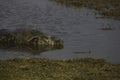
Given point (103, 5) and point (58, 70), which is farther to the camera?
point (103, 5)

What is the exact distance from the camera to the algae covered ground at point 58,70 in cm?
1409

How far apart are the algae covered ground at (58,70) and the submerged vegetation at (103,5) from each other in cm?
1489

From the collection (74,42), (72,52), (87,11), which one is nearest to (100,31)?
(74,42)

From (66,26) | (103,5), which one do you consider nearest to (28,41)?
(66,26)

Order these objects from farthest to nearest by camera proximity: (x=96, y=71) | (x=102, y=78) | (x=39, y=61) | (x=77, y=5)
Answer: (x=77, y=5) → (x=39, y=61) → (x=96, y=71) → (x=102, y=78)

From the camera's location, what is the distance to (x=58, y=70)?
49.1 ft

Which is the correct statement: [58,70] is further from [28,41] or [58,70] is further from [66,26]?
[66,26]

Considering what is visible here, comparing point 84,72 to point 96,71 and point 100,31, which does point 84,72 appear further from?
point 100,31

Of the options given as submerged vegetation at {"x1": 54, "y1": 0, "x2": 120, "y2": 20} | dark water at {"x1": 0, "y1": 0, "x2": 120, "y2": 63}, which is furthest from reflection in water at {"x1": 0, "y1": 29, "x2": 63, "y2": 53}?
submerged vegetation at {"x1": 54, "y1": 0, "x2": 120, "y2": 20}

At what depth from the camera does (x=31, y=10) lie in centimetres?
3653

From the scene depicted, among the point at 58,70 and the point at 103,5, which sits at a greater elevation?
the point at 58,70

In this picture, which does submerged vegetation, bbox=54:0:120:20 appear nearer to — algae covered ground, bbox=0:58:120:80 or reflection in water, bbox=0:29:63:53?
reflection in water, bbox=0:29:63:53

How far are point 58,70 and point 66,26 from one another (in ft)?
42.6

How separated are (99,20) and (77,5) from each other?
9.58 metres
